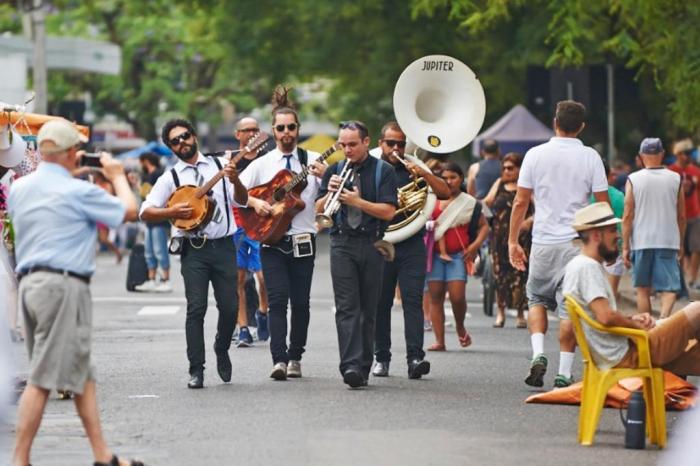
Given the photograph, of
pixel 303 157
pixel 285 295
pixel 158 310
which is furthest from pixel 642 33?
pixel 285 295

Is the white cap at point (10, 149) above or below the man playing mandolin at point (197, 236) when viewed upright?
above

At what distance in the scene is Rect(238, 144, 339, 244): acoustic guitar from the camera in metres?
14.0

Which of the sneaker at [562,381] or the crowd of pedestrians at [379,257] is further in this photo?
the sneaker at [562,381]

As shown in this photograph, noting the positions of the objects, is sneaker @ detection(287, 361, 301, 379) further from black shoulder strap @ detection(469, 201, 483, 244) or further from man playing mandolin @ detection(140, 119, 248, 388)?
black shoulder strap @ detection(469, 201, 483, 244)

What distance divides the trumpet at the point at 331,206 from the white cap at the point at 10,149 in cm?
205

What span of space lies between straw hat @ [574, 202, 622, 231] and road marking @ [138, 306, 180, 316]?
11.1 meters

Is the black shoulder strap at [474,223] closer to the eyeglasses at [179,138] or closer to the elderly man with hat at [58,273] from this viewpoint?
the eyeglasses at [179,138]

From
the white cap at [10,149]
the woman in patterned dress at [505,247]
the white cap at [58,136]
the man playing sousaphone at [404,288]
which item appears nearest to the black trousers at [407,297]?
the man playing sousaphone at [404,288]

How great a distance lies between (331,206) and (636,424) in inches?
131

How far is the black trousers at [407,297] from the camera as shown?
46.9 ft

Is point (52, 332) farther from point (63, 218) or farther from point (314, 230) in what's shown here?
point (314, 230)

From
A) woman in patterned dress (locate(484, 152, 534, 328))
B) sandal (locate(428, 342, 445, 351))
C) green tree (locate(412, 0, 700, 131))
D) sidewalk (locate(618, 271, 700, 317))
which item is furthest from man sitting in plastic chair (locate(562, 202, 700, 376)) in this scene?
sidewalk (locate(618, 271, 700, 317))

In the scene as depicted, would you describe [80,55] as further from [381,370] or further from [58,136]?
[58,136]

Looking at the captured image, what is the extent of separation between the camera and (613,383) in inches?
424
